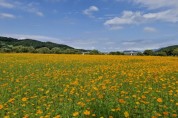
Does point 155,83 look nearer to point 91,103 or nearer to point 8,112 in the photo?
point 91,103

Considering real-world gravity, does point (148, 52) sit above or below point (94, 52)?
above

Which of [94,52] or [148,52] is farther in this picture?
[94,52]

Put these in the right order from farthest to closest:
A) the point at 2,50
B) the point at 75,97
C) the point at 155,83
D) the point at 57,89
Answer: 1. the point at 2,50
2. the point at 155,83
3. the point at 57,89
4. the point at 75,97

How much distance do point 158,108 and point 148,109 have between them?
0.35 m

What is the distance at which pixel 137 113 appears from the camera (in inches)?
299

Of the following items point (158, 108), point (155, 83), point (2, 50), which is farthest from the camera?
point (2, 50)

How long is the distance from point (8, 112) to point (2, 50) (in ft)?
151

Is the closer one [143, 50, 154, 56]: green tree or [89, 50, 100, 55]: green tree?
[143, 50, 154, 56]: green tree

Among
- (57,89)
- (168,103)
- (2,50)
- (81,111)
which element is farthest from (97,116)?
(2,50)

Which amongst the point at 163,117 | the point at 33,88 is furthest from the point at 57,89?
the point at 163,117

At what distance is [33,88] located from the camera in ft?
38.2

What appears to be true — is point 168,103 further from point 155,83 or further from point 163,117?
point 155,83

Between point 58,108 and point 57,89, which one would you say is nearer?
point 58,108

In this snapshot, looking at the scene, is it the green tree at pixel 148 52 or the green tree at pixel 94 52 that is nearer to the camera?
the green tree at pixel 148 52
